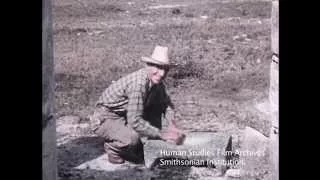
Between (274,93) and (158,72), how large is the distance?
0.59 meters

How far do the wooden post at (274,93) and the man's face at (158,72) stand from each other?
0.53m

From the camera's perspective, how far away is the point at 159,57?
2.80 metres

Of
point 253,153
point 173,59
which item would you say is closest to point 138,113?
point 173,59

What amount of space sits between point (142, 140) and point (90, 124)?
11.1 inches

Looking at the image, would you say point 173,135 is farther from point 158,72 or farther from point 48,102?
point 48,102

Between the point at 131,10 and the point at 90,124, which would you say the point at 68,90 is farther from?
the point at 131,10

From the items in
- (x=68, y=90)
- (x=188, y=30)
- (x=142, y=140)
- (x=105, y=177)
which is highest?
A: (x=188, y=30)

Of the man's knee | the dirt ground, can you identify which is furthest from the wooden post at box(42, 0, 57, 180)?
the man's knee

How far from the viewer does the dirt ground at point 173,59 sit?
2.77 metres

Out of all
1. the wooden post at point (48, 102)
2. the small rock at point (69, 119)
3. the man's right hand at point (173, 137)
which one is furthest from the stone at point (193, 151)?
the wooden post at point (48, 102)

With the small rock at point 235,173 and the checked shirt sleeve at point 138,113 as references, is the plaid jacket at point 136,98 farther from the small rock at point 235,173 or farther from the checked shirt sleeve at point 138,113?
the small rock at point 235,173

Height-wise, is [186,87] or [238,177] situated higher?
[186,87]
